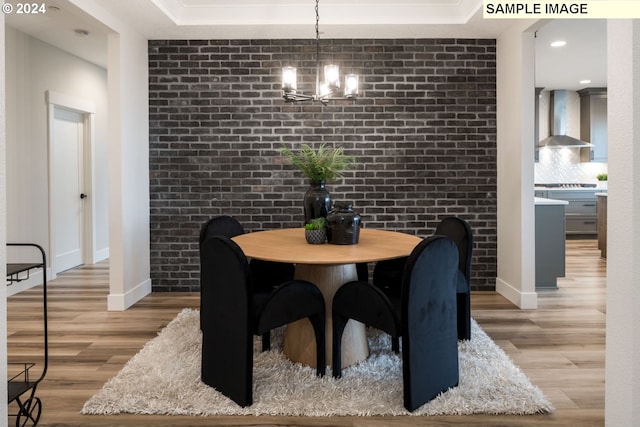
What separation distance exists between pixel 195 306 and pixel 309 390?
201cm

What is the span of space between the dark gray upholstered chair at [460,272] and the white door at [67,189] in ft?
13.3

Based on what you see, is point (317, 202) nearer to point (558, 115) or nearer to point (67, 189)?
point (67, 189)

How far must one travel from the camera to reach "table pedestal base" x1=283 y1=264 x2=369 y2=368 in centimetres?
281

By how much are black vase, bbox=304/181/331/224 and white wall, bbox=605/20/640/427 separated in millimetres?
1614

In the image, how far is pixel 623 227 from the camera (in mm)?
1797

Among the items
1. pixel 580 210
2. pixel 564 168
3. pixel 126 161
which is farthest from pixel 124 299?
pixel 564 168

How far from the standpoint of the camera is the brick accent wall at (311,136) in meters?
4.67

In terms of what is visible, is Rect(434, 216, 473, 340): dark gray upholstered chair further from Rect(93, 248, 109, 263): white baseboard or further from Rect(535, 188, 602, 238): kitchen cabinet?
Rect(535, 188, 602, 238): kitchen cabinet

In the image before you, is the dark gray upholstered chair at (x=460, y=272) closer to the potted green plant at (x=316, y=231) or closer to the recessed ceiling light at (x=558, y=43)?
the potted green plant at (x=316, y=231)

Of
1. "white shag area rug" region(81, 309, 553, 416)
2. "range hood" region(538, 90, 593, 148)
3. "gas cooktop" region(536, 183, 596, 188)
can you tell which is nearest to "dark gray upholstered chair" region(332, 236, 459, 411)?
"white shag area rug" region(81, 309, 553, 416)

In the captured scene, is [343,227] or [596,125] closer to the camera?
[343,227]

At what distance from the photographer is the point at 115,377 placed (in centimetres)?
267

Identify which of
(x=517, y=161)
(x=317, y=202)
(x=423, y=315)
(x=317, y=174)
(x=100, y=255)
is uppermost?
(x=517, y=161)

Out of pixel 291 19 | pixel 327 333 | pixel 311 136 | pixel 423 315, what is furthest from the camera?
pixel 311 136
